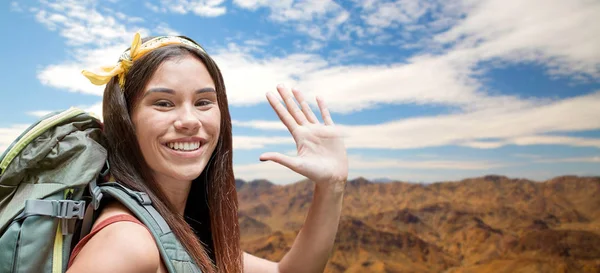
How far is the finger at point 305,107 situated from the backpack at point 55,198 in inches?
36.4

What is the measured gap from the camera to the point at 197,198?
99.4 inches

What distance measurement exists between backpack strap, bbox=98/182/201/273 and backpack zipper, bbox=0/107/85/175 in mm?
306

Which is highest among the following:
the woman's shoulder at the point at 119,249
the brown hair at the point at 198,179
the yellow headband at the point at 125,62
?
the yellow headband at the point at 125,62

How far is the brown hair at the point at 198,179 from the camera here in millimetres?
2107

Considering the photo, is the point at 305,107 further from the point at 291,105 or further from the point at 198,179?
the point at 198,179

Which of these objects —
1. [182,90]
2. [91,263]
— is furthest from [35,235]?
[182,90]

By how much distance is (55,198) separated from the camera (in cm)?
183

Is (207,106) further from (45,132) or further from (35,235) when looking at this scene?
(35,235)

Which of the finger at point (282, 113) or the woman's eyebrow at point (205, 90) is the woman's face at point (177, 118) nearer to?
the woman's eyebrow at point (205, 90)

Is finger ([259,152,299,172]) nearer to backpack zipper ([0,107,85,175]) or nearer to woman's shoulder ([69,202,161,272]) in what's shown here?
woman's shoulder ([69,202,161,272])

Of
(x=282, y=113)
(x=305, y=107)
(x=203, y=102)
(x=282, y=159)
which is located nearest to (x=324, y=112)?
(x=305, y=107)

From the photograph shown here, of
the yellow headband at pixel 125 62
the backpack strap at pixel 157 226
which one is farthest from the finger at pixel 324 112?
the backpack strap at pixel 157 226

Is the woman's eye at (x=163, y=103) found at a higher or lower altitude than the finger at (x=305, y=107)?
lower

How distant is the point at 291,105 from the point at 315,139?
21 cm
